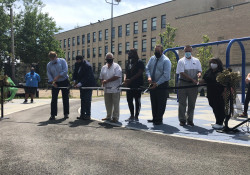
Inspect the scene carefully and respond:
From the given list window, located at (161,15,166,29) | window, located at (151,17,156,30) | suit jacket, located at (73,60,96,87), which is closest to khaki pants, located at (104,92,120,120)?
suit jacket, located at (73,60,96,87)

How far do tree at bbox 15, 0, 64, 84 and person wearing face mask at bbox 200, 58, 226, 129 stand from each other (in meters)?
35.8

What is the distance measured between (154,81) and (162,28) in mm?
38628

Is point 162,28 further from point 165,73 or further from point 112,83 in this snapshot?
point 165,73

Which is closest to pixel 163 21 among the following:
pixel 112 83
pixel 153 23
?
pixel 153 23

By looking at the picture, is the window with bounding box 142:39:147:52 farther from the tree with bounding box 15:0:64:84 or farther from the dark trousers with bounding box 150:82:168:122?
the dark trousers with bounding box 150:82:168:122

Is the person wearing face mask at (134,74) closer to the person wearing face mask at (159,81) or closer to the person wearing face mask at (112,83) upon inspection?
the person wearing face mask at (112,83)

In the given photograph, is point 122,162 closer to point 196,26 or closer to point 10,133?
point 10,133

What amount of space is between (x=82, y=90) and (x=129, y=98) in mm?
1344

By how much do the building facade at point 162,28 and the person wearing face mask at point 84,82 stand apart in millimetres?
14478

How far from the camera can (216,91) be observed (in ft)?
18.4

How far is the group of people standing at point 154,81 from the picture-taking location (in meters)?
5.69

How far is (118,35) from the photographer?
5147 cm

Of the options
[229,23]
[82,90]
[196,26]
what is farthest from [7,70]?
[82,90]

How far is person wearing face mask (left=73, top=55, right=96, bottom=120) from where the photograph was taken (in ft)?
23.0
